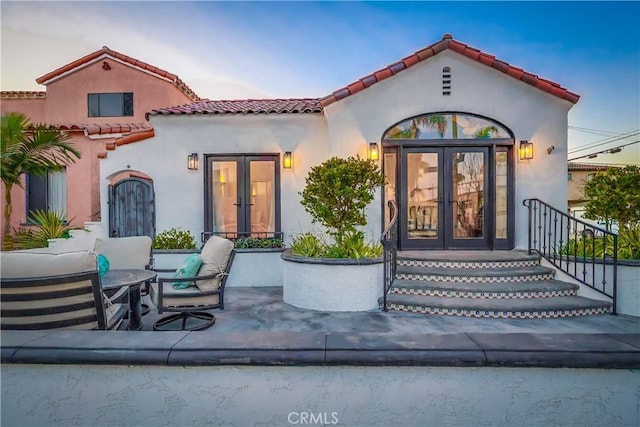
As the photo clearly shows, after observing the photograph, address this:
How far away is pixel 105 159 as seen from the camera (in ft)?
27.6

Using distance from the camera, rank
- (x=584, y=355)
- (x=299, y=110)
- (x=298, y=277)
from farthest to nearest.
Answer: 1. (x=299, y=110)
2. (x=298, y=277)
3. (x=584, y=355)

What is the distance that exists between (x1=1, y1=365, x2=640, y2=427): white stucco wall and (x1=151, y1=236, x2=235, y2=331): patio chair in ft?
8.70

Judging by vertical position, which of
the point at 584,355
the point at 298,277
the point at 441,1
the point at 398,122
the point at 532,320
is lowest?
the point at 532,320

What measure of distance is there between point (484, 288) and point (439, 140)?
131 inches

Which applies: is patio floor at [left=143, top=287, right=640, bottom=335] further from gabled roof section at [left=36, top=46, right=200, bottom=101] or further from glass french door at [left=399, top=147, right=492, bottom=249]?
gabled roof section at [left=36, top=46, right=200, bottom=101]

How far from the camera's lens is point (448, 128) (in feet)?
24.3

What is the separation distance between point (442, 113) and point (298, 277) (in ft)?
15.3

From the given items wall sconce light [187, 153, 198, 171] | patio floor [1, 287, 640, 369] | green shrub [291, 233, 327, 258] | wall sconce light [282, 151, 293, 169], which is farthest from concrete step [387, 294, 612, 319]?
wall sconce light [187, 153, 198, 171]

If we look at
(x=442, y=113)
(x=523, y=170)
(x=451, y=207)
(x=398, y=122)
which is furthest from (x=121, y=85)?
(x=523, y=170)

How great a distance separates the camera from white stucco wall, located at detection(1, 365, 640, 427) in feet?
5.47

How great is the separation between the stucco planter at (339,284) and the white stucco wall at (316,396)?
3.79m

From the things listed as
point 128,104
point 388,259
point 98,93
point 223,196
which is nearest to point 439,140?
point 388,259

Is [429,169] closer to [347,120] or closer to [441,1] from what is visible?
[347,120]

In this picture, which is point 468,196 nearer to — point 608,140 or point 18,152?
point 18,152
